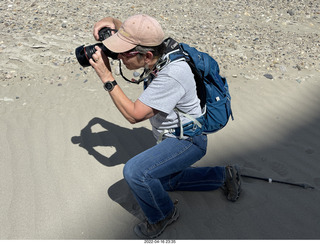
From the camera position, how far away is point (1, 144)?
3834 mm

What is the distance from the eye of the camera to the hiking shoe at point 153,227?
2.69 metres

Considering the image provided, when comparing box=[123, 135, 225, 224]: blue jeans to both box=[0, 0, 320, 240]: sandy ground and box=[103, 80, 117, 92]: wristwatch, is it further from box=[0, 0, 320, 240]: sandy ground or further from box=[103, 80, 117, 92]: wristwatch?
box=[103, 80, 117, 92]: wristwatch

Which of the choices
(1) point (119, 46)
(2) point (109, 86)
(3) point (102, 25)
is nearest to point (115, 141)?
(3) point (102, 25)

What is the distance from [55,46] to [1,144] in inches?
93.9

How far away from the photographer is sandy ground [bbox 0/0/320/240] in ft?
9.46

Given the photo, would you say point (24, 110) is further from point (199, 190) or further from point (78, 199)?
point (199, 190)

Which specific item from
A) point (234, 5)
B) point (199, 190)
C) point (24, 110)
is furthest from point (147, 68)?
point (234, 5)

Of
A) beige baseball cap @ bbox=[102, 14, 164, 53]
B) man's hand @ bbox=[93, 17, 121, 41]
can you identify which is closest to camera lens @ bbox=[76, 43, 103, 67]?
beige baseball cap @ bbox=[102, 14, 164, 53]

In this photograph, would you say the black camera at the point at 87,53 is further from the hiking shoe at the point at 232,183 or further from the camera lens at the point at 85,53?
the hiking shoe at the point at 232,183

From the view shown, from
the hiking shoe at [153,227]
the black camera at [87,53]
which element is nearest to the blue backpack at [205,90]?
the black camera at [87,53]

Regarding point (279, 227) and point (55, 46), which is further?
point (55, 46)

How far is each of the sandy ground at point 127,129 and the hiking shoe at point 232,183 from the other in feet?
0.21

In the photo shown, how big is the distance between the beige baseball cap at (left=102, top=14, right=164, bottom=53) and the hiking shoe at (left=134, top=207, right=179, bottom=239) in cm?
133

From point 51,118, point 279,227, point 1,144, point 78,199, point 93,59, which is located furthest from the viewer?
point 51,118
